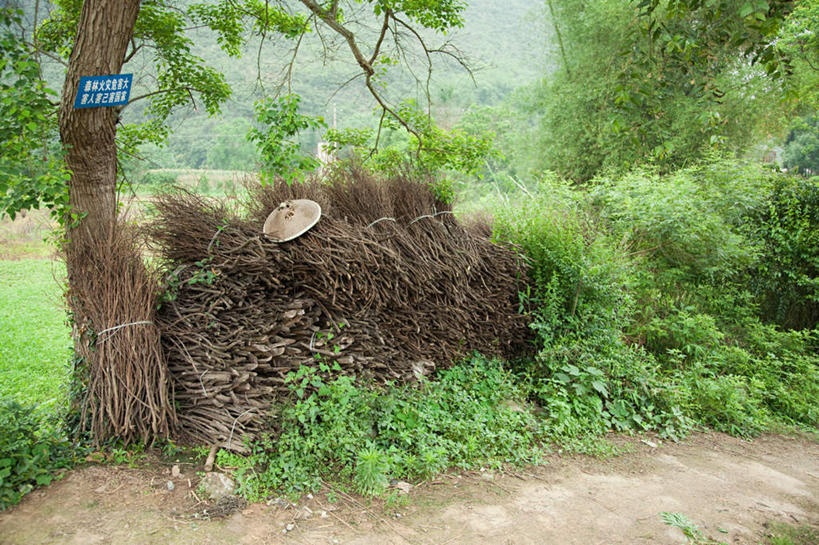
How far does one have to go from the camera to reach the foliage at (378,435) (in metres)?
3.31

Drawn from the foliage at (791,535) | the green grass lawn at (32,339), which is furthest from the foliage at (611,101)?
the green grass lawn at (32,339)

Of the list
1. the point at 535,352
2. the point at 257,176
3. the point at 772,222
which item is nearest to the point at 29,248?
the point at 257,176

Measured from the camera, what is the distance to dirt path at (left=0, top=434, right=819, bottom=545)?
2709 mm

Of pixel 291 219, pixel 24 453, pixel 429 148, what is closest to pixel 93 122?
pixel 291 219

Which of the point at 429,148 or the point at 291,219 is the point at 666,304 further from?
the point at 291,219

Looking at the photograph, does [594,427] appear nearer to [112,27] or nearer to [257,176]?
[257,176]

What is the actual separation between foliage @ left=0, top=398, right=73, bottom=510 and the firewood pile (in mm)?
707

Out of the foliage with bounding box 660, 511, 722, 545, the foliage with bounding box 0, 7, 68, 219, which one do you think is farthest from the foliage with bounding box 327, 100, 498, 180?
the foliage with bounding box 660, 511, 722, 545

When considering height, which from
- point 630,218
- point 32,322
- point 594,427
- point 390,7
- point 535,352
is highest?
point 390,7

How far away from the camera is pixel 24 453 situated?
2906 mm

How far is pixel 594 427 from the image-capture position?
4715 millimetres

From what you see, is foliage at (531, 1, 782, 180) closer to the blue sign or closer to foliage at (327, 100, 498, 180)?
foliage at (327, 100, 498, 180)

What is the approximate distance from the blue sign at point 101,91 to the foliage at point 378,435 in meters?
2.20

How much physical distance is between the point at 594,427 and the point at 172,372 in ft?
12.0
